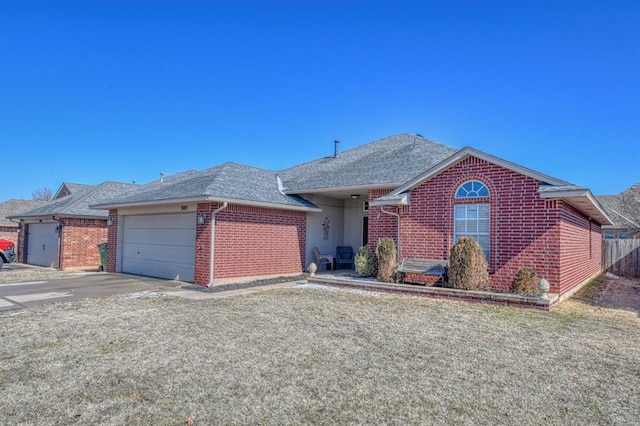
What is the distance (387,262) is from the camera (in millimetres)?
11250

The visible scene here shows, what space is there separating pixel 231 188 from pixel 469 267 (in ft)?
24.8

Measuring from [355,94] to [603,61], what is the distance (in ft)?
28.8

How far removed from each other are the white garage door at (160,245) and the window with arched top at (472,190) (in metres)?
8.20

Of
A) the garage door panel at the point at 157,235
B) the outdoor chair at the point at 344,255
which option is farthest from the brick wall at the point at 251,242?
the outdoor chair at the point at 344,255

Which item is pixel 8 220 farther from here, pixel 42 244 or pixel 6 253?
pixel 6 253

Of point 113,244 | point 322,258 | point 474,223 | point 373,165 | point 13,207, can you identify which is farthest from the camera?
point 13,207

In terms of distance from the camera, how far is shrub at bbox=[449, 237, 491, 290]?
9523 millimetres

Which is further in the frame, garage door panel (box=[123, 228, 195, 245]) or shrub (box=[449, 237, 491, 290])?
garage door panel (box=[123, 228, 195, 245])

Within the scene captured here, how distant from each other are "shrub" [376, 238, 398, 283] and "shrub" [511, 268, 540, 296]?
10.5 ft

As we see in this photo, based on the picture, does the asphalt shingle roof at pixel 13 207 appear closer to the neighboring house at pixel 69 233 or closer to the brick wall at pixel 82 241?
the neighboring house at pixel 69 233

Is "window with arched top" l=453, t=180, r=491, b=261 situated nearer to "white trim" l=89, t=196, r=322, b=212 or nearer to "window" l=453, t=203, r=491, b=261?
"window" l=453, t=203, r=491, b=261

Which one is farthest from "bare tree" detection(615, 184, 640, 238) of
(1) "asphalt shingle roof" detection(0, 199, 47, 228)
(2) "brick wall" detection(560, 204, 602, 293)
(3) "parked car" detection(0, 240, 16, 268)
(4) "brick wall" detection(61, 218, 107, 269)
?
(1) "asphalt shingle roof" detection(0, 199, 47, 228)

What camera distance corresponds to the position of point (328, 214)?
54.0 ft

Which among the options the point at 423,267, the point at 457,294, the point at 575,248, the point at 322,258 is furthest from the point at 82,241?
the point at 575,248
